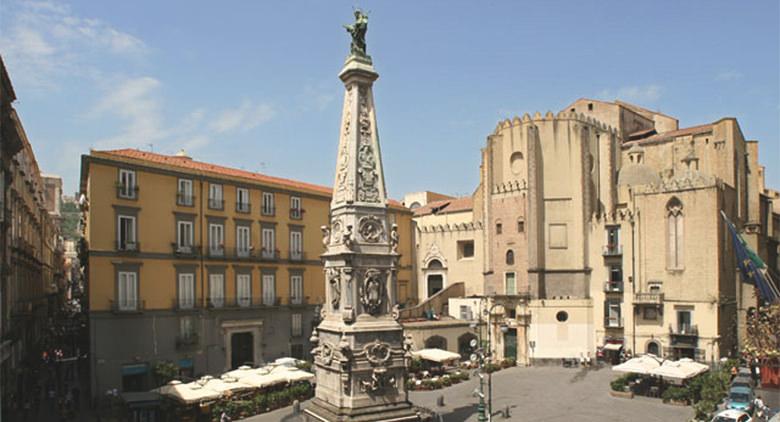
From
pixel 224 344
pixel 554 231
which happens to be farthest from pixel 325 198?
pixel 554 231

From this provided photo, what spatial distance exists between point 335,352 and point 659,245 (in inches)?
995

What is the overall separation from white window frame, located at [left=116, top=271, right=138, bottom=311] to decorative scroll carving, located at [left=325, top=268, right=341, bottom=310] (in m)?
14.8

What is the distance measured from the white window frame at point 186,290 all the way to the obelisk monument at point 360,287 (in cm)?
1415

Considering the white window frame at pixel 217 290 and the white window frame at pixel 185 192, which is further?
the white window frame at pixel 217 290

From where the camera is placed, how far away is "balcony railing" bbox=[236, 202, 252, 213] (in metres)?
36.8

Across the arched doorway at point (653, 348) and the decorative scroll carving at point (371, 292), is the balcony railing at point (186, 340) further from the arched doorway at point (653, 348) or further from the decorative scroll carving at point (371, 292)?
the arched doorway at point (653, 348)

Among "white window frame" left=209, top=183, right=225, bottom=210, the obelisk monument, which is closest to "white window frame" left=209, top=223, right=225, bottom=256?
"white window frame" left=209, top=183, right=225, bottom=210

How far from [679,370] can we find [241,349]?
75.2 feet

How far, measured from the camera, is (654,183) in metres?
39.8

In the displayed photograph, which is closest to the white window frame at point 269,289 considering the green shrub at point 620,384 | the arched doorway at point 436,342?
the arched doorway at point 436,342

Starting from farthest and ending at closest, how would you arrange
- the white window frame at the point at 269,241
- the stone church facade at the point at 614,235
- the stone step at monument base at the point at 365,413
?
the white window frame at the point at 269,241 < the stone church facade at the point at 614,235 < the stone step at monument base at the point at 365,413

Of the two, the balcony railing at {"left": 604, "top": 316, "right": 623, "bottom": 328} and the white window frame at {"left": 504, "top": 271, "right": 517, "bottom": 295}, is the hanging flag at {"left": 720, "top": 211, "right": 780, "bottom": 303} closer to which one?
the balcony railing at {"left": 604, "top": 316, "right": 623, "bottom": 328}

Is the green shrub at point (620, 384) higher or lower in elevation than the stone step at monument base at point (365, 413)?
lower

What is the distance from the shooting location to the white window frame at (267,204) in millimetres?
38156
